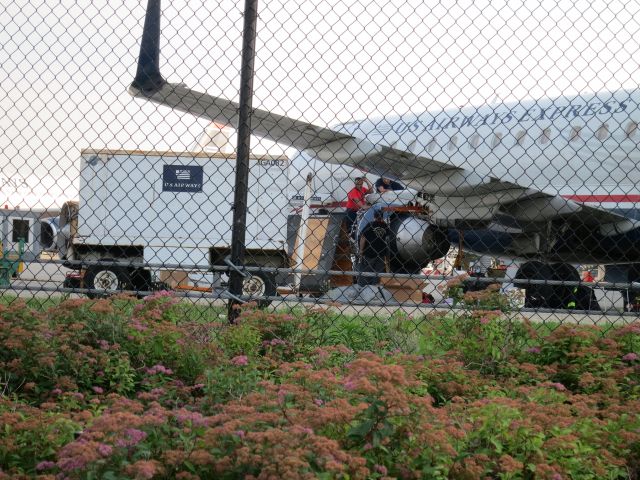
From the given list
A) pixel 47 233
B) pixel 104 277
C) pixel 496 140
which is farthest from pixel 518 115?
pixel 47 233

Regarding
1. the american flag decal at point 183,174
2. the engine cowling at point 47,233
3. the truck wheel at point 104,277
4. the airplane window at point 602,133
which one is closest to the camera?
the truck wheel at point 104,277

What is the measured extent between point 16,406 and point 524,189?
9.37 metres

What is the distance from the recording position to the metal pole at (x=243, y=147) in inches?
190

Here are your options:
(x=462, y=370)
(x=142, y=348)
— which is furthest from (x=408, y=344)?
(x=142, y=348)

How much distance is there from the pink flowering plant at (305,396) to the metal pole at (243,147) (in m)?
0.40

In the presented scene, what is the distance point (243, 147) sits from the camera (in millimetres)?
4926

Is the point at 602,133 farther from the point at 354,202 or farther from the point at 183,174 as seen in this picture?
the point at 183,174

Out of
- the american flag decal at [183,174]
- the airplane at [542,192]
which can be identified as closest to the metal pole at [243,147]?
the airplane at [542,192]

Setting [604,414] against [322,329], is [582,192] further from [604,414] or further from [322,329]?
[604,414]

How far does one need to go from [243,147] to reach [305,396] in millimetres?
2554

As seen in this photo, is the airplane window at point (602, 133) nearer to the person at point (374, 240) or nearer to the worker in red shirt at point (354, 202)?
the person at point (374, 240)

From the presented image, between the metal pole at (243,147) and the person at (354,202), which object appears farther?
the person at (354,202)

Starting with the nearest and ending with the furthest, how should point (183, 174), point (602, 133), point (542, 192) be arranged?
point (542, 192), point (602, 133), point (183, 174)

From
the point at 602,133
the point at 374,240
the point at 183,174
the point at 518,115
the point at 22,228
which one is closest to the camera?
the point at 602,133
